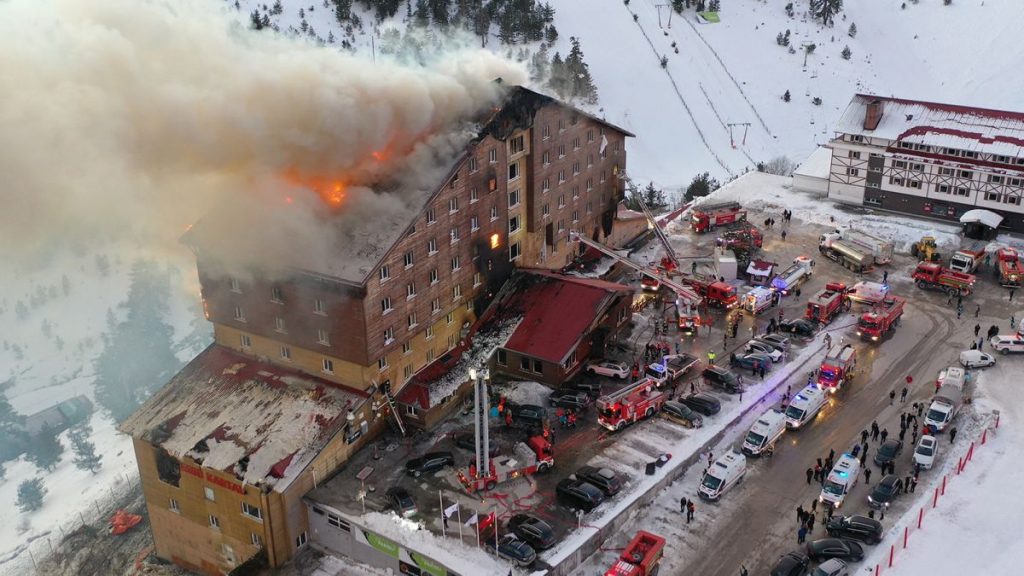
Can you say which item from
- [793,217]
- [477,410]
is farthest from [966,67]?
[477,410]

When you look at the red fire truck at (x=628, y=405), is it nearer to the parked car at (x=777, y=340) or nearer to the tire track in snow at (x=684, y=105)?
the parked car at (x=777, y=340)

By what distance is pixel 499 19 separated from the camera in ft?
437

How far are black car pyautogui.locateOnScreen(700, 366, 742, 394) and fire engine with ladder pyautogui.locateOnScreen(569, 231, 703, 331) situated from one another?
20.4 ft

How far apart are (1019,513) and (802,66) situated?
104m

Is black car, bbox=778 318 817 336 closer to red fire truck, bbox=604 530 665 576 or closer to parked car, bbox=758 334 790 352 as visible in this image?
parked car, bbox=758 334 790 352

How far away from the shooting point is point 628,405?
49.6 meters

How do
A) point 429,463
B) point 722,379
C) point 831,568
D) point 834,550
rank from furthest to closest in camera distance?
point 722,379 < point 429,463 < point 834,550 < point 831,568

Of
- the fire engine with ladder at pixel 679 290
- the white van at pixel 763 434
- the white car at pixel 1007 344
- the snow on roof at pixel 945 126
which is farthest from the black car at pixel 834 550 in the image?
the snow on roof at pixel 945 126

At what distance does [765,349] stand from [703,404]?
783cm

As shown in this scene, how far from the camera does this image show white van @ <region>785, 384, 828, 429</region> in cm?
5025

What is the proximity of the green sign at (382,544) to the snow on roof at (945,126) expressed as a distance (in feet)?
185

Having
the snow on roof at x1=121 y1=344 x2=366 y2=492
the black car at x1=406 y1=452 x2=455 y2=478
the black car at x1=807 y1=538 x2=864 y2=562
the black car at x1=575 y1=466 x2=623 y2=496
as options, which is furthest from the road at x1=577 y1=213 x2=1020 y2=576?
the snow on roof at x1=121 y1=344 x2=366 y2=492

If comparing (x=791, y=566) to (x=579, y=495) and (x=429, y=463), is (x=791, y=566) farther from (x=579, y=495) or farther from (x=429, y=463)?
(x=429, y=463)

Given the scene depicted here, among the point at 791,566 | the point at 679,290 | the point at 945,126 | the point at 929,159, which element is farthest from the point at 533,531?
the point at 945,126
